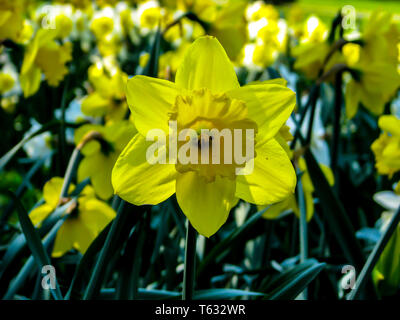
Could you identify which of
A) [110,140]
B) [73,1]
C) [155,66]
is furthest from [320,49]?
[73,1]

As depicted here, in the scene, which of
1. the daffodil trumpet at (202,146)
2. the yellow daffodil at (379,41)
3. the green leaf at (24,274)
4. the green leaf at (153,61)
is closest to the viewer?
the daffodil trumpet at (202,146)

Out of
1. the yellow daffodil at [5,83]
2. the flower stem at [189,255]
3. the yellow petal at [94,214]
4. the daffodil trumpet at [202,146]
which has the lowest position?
the flower stem at [189,255]

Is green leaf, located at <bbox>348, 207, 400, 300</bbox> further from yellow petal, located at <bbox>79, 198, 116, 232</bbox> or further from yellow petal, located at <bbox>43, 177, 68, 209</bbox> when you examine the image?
yellow petal, located at <bbox>43, 177, 68, 209</bbox>

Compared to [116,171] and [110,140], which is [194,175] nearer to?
[116,171]

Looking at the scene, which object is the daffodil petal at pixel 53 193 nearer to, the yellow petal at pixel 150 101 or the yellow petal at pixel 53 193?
the yellow petal at pixel 53 193

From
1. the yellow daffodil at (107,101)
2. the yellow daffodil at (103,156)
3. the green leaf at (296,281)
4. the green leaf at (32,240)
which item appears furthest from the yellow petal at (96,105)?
the green leaf at (296,281)

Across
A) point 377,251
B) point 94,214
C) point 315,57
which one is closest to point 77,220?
point 94,214

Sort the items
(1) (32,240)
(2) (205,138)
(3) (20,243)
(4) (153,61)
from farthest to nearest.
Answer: (4) (153,61) → (3) (20,243) → (1) (32,240) → (2) (205,138)

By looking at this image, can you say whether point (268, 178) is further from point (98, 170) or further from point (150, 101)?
point (98, 170)
